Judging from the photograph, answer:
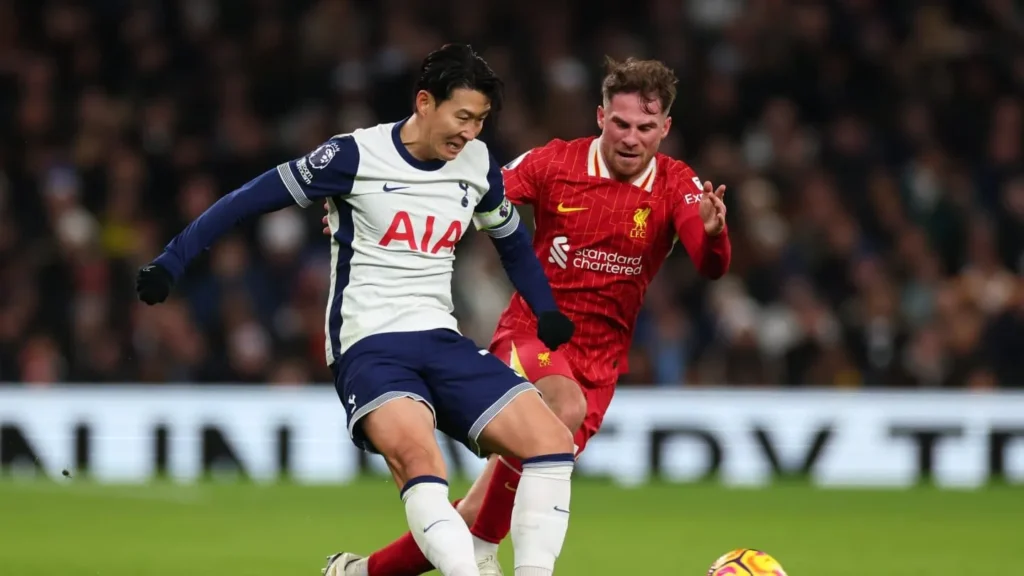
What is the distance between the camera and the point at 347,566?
6.61 metres

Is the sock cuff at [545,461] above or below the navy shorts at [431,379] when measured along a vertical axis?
below

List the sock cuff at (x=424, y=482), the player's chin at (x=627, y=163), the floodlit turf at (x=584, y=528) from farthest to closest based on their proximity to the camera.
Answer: the floodlit turf at (x=584, y=528)
the player's chin at (x=627, y=163)
the sock cuff at (x=424, y=482)

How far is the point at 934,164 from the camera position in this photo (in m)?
15.3

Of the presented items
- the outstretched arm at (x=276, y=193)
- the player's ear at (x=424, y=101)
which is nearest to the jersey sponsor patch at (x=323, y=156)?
the outstretched arm at (x=276, y=193)

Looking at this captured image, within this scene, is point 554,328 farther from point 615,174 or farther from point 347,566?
point 347,566

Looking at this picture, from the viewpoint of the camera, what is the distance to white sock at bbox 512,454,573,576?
18.9 ft

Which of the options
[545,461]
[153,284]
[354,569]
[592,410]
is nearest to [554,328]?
[545,461]

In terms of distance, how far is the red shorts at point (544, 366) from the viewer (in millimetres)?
6637

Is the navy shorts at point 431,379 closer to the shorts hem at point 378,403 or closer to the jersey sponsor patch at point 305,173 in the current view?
the shorts hem at point 378,403

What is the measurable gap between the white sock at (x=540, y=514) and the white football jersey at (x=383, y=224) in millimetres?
609

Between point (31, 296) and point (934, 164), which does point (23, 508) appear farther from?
point (934, 164)

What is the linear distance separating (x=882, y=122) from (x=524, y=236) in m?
10.5

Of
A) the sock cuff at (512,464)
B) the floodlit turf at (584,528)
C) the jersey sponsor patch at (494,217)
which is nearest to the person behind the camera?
the jersey sponsor patch at (494,217)

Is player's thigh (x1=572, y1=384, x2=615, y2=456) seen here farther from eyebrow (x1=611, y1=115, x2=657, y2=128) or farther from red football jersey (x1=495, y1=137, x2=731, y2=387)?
eyebrow (x1=611, y1=115, x2=657, y2=128)
